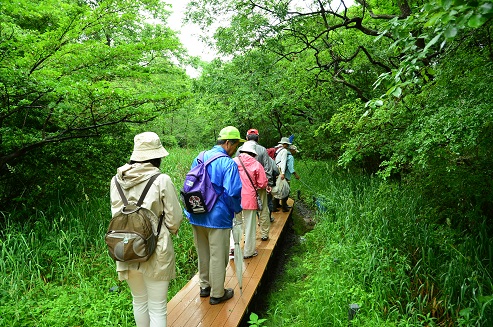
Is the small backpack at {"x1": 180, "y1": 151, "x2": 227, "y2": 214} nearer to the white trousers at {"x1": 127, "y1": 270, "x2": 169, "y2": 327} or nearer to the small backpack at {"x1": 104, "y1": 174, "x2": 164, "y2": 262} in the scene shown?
the small backpack at {"x1": 104, "y1": 174, "x2": 164, "y2": 262}

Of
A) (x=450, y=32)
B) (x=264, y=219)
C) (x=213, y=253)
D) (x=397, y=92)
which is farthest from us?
(x=264, y=219)

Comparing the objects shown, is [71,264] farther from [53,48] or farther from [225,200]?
[53,48]

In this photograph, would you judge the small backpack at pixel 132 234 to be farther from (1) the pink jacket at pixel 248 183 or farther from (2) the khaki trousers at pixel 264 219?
(2) the khaki trousers at pixel 264 219

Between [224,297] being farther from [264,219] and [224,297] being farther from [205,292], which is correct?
[264,219]

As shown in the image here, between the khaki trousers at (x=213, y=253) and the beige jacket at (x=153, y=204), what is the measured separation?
78cm

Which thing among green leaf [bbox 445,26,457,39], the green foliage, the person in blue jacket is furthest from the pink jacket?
green leaf [bbox 445,26,457,39]

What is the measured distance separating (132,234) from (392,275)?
3147 millimetres

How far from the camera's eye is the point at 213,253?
3.32 meters

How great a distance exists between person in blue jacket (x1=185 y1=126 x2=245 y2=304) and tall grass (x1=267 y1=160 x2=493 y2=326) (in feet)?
3.48

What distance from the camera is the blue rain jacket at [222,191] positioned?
3.14 metres

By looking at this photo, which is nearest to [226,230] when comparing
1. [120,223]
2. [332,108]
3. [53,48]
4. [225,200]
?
[225,200]

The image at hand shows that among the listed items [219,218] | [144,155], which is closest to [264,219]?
[219,218]

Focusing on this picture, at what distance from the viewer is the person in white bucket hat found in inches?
96.2

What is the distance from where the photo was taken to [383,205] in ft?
18.5
